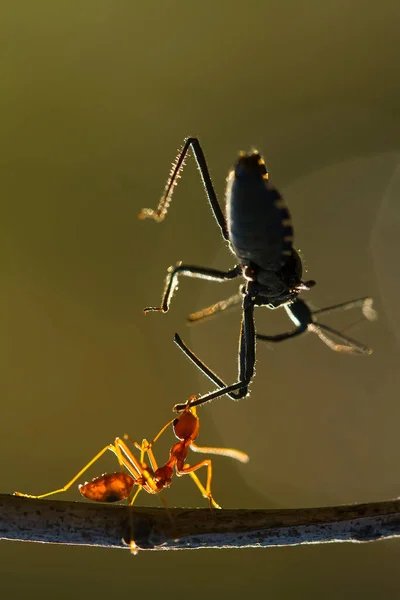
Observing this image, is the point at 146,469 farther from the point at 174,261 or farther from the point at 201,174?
the point at 174,261

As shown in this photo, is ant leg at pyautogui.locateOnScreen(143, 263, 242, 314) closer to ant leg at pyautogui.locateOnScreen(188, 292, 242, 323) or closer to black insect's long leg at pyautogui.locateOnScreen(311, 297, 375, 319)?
ant leg at pyautogui.locateOnScreen(188, 292, 242, 323)

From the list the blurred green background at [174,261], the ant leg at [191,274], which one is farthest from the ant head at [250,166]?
the blurred green background at [174,261]

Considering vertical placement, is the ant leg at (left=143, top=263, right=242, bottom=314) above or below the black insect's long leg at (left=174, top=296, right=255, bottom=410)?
above

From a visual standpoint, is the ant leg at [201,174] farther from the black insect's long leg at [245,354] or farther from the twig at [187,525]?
the twig at [187,525]

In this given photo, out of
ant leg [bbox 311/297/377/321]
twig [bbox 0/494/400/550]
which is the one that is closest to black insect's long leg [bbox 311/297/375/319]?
ant leg [bbox 311/297/377/321]

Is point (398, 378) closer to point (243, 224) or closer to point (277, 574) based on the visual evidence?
point (277, 574)
